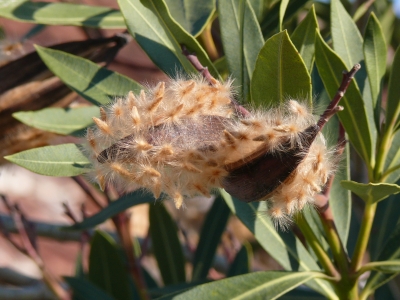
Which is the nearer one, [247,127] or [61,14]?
[247,127]

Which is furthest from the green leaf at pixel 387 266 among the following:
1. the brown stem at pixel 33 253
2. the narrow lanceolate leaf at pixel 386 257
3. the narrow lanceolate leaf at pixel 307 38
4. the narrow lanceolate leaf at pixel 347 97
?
the brown stem at pixel 33 253

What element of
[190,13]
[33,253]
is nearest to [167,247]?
[33,253]

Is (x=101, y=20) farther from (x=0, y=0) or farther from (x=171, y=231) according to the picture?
(x=171, y=231)

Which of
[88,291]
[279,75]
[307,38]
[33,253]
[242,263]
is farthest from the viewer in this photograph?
[33,253]

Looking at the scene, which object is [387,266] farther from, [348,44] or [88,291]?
[88,291]

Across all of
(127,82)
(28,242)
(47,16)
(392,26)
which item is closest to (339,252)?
(127,82)

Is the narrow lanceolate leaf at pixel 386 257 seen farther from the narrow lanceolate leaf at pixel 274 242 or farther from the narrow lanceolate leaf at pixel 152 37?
the narrow lanceolate leaf at pixel 152 37

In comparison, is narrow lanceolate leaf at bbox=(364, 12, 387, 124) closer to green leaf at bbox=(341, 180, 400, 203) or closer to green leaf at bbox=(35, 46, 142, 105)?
green leaf at bbox=(341, 180, 400, 203)
